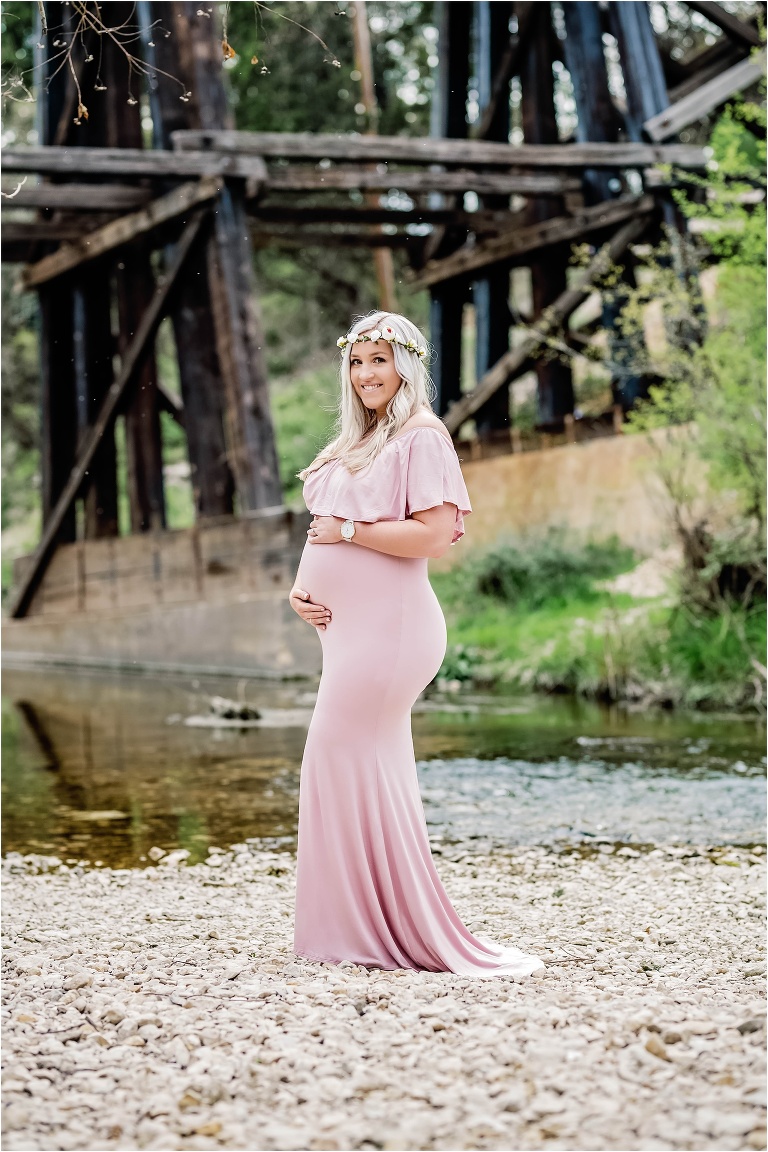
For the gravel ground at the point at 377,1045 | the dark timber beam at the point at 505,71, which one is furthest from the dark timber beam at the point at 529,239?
the gravel ground at the point at 377,1045

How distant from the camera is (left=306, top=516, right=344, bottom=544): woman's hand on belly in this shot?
4633 mm

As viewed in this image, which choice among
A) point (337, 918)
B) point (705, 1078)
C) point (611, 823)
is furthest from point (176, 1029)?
point (611, 823)

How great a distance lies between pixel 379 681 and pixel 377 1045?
1.37 meters

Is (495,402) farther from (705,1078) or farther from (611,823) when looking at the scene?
(705,1078)

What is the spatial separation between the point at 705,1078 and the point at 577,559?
16.3 metres

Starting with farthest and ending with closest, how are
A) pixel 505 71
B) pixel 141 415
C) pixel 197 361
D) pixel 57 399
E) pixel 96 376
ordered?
pixel 57 399 → pixel 96 376 → pixel 505 71 → pixel 141 415 → pixel 197 361

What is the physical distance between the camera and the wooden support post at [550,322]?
18.4 m

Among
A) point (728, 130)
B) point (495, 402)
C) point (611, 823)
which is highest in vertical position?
point (728, 130)

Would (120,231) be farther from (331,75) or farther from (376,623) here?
(376,623)

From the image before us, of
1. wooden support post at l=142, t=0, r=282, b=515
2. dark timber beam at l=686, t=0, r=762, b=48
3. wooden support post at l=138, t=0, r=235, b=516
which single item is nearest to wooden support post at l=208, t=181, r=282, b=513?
wooden support post at l=142, t=0, r=282, b=515

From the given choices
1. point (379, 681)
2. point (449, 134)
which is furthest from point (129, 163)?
point (379, 681)

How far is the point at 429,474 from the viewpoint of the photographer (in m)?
4.55

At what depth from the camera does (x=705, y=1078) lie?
10.4 feet

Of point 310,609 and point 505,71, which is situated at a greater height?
point 505,71
